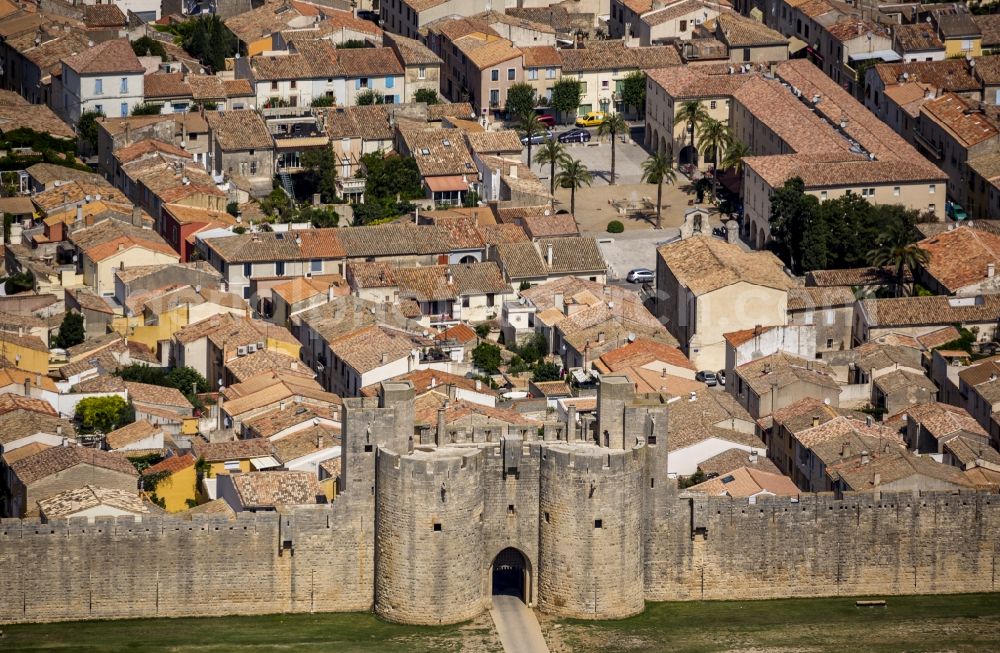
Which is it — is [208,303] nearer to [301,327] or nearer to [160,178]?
[301,327]

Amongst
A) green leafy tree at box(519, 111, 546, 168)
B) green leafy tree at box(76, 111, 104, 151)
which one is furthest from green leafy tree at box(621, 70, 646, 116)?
green leafy tree at box(76, 111, 104, 151)

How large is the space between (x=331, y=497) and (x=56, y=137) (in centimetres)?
5859

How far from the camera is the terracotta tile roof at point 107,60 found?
163 metres

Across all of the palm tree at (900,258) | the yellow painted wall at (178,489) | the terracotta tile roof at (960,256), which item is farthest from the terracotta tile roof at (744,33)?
the yellow painted wall at (178,489)

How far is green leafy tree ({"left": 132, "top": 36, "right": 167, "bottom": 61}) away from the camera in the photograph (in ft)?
562

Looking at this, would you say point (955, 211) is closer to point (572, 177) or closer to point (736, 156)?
point (736, 156)

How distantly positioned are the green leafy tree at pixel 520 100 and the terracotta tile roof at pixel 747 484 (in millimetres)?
53352

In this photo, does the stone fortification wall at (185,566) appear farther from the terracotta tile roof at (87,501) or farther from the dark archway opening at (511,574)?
the terracotta tile roof at (87,501)

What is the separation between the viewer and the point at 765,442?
406ft

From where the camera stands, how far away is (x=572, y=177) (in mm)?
153250

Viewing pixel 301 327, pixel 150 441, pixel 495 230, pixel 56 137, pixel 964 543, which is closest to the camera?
pixel 964 543

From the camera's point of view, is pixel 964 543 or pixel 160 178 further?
pixel 160 178

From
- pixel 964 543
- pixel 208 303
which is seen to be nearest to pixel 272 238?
pixel 208 303

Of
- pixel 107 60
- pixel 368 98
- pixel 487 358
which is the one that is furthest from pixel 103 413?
pixel 368 98
